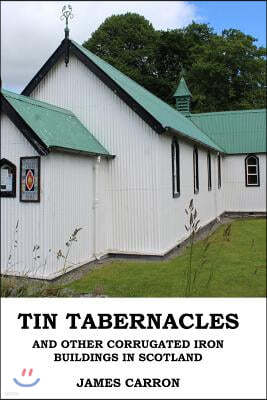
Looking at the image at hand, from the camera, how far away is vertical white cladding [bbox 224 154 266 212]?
1.51m

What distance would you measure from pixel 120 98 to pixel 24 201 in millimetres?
2428

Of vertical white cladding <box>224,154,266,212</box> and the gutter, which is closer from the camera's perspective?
vertical white cladding <box>224,154,266,212</box>

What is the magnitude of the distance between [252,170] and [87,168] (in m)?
4.50

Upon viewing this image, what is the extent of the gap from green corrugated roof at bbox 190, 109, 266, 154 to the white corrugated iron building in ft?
4.59

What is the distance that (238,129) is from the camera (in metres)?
1.81

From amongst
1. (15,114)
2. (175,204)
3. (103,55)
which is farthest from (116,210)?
(103,55)

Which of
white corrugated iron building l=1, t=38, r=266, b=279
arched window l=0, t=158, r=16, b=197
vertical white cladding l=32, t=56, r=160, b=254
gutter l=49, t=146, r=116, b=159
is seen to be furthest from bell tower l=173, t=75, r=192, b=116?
vertical white cladding l=32, t=56, r=160, b=254

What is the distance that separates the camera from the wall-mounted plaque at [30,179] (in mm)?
4633

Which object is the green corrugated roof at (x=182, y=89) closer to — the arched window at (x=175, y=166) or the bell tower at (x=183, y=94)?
the bell tower at (x=183, y=94)

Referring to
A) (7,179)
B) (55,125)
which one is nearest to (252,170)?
(7,179)

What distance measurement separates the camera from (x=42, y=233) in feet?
15.5

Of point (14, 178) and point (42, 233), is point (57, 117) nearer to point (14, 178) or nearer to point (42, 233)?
point (14, 178)

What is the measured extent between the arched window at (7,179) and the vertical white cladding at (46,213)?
65 mm

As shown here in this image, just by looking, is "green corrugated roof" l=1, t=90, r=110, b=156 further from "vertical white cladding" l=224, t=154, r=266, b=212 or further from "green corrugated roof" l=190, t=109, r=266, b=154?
"vertical white cladding" l=224, t=154, r=266, b=212
